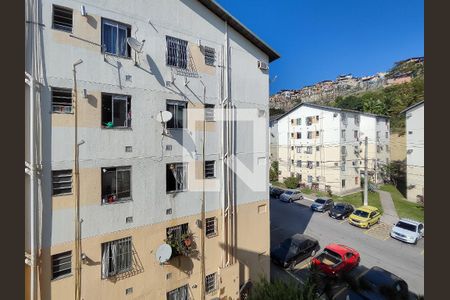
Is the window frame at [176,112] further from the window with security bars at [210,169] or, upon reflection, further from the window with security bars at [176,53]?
the window with security bars at [210,169]

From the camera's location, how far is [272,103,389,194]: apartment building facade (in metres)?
33.4

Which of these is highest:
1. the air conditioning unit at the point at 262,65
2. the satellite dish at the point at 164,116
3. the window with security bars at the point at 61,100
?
the air conditioning unit at the point at 262,65

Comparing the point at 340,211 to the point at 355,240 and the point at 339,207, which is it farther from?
the point at 355,240

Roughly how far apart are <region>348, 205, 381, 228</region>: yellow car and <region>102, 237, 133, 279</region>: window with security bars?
21.7 metres

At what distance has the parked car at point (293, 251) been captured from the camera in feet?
53.5

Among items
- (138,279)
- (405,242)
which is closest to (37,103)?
(138,279)

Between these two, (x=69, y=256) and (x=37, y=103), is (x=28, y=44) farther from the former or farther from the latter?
(x=69, y=256)

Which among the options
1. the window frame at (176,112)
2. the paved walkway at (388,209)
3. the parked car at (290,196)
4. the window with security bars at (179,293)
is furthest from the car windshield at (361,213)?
the window frame at (176,112)

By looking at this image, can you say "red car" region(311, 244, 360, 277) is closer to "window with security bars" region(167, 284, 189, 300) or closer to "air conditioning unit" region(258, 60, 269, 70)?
"window with security bars" region(167, 284, 189, 300)

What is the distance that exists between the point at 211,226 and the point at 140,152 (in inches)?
199

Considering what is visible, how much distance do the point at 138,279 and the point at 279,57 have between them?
1395 centimetres

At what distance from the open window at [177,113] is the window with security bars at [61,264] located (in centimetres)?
598

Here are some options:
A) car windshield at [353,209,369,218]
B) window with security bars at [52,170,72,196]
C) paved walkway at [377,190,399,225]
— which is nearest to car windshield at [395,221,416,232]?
car windshield at [353,209,369,218]

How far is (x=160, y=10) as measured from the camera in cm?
1001
